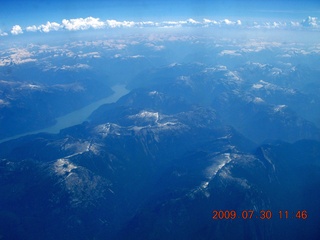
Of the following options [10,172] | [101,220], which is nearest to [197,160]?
[101,220]

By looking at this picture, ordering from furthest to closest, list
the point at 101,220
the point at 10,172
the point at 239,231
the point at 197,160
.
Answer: the point at 197,160 < the point at 10,172 < the point at 101,220 < the point at 239,231

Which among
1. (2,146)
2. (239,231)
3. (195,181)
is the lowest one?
(2,146)

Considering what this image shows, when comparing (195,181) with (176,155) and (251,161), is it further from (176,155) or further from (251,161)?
(176,155)

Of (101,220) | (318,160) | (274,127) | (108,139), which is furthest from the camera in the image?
Answer: (274,127)

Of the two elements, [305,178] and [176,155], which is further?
Result: [176,155]

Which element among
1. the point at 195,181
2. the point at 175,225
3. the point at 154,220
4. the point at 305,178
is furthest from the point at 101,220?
the point at 305,178

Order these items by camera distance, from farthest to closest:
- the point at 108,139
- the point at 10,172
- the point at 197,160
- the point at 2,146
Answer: the point at 2,146 < the point at 108,139 < the point at 197,160 < the point at 10,172

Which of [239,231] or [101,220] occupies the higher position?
[239,231]

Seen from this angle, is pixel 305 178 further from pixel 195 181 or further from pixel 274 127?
pixel 274 127

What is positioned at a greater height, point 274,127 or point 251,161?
point 251,161
